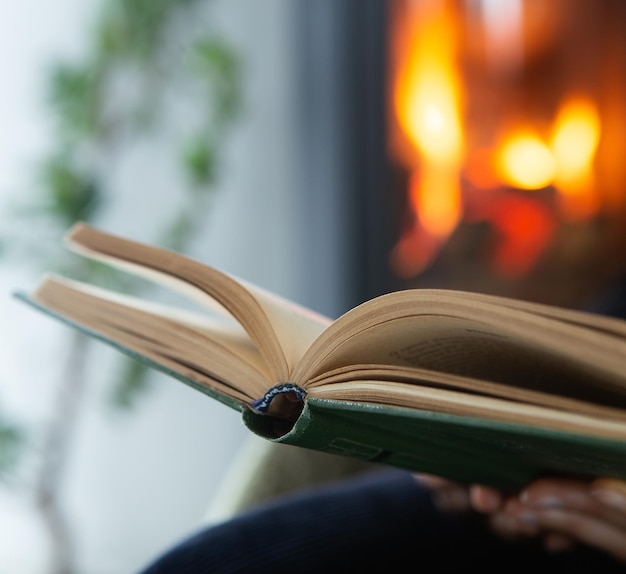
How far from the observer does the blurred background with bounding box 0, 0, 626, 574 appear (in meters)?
1.38

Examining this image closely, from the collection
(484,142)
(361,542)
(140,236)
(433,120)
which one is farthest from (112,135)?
(361,542)

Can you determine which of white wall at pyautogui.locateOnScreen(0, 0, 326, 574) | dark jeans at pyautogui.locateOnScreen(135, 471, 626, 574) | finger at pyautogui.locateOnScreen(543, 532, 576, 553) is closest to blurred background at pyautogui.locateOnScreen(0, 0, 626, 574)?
white wall at pyautogui.locateOnScreen(0, 0, 326, 574)

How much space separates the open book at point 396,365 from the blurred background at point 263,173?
2.74ft

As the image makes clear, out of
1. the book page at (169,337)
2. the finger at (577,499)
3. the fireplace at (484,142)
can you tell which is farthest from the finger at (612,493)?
the fireplace at (484,142)

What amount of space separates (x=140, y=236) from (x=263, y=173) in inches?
13.6

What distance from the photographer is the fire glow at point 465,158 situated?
178 centimetres

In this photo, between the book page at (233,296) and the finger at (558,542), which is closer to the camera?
the book page at (233,296)

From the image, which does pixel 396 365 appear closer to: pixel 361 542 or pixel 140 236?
pixel 361 542

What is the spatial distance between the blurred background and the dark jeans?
0.77 metres


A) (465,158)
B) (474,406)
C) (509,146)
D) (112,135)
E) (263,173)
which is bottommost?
(474,406)

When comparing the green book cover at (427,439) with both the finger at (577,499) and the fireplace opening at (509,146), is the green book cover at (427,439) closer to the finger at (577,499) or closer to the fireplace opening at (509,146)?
the finger at (577,499)

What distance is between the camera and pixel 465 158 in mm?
1817

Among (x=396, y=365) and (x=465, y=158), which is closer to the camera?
(x=396, y=365)

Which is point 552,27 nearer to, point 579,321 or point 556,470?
point 556,470
